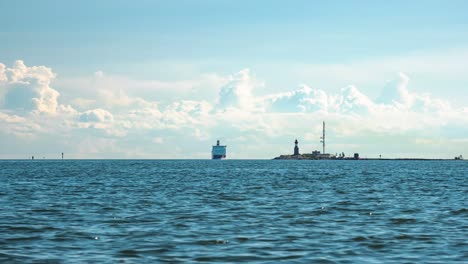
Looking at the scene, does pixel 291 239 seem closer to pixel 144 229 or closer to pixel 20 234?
pixel 144 229

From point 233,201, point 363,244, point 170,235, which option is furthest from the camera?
point 233,201

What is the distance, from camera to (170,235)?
28.4m

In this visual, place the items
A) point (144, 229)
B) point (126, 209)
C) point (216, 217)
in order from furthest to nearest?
point (126, 209) → point (216, 217) → point (144, 229)

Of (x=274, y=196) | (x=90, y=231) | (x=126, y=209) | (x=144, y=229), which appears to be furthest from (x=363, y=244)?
(x=274, y=196)

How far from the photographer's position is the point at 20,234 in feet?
94.4

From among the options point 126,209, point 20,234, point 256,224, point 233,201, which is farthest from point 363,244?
point 233,201

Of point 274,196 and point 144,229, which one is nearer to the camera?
point 144,229

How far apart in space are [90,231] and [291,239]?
9667 mm

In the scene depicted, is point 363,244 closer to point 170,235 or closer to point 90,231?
point 170,235

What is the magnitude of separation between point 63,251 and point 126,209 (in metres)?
16.5

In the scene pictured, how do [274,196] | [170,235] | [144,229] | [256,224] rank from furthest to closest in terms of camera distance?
[274,196], [256,224], [144,229], [170,235]

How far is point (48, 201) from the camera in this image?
47.6 meters

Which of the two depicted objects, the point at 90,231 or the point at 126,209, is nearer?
the point at 90,231

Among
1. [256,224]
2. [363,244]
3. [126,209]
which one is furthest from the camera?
[126,209]
